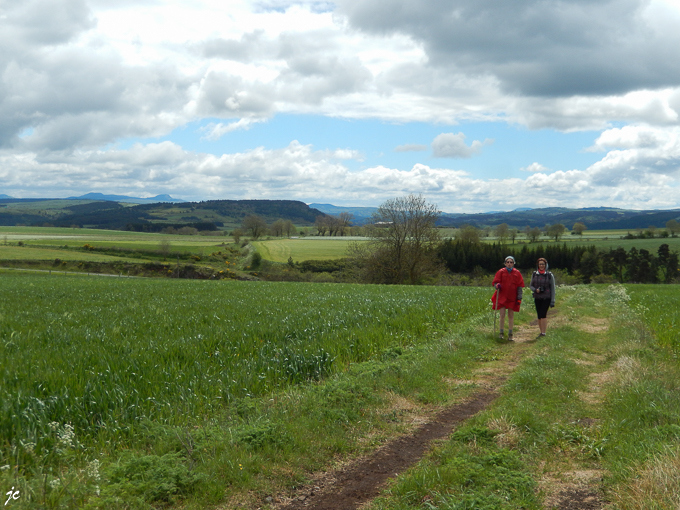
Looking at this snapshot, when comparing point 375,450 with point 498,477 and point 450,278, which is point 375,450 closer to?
point 498,477

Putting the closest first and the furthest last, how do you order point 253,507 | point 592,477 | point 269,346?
1. point 253,507
2. point 592,477
3. point 269,346

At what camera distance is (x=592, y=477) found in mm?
4922

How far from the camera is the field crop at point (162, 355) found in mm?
5875

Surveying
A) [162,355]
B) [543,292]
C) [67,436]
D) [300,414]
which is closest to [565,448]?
[300,414]

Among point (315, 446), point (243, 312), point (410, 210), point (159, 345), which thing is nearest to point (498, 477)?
point (315, 446)

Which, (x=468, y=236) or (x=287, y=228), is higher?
(x=287, y=228)

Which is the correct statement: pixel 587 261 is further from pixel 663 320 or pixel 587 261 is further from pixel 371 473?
pixel 371 473

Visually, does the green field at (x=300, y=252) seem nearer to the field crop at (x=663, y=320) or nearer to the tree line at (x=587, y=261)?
the tree line at (x=587, y=261)

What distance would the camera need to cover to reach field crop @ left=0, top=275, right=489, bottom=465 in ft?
19.3

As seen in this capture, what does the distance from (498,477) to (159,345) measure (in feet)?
23.0

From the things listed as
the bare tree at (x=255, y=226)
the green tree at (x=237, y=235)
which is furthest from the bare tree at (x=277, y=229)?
the green tree at (x=237, y=235)

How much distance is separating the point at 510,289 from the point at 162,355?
1024 centimetres

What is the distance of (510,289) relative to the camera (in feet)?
44.7

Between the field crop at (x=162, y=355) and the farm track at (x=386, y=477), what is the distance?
2.36m
